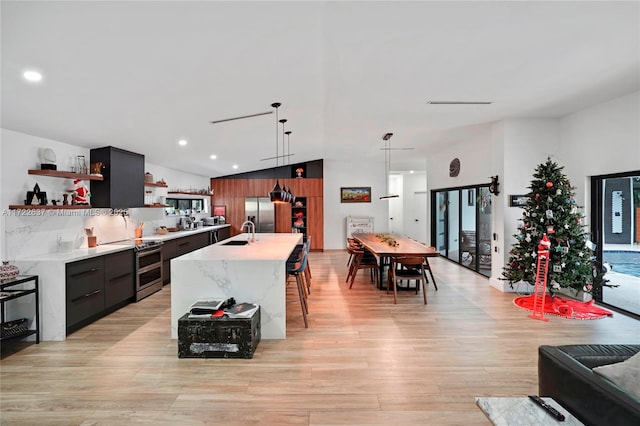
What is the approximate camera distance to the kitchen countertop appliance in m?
4.82

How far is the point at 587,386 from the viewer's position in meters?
1.47

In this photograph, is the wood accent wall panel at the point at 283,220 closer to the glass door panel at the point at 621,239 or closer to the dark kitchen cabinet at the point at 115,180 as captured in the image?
the dark kitchen cabinet at the point at 115,180

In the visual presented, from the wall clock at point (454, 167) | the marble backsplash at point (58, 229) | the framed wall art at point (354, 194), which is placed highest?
the wall clock at point (454, 167)

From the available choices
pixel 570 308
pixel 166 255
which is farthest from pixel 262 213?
pixel 570 308

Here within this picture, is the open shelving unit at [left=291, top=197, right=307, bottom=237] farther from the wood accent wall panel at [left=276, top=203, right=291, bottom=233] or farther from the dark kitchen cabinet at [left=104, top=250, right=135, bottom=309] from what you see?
the dark kitchen cabinet at [left=104, top=250, right=135, bottom=309]

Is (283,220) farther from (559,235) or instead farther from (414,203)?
(559,235)

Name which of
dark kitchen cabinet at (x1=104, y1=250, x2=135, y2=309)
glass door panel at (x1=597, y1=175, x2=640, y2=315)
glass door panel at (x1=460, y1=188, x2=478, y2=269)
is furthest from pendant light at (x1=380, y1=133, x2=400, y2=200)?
dark kitchen cabinet at (x1=104, y1=250, x2=135, y2=309)

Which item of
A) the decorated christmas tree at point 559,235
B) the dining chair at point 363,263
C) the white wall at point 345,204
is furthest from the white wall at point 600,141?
the white wall at point 345,204

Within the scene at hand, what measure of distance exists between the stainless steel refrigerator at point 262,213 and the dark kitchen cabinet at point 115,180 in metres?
4.48

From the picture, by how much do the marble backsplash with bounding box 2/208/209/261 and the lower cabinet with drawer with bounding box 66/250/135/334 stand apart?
548 mm

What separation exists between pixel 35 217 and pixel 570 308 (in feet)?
22.1

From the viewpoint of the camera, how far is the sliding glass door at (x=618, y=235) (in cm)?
421

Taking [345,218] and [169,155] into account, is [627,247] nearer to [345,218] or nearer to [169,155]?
[345,218]

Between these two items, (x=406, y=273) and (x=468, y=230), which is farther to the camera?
(x=468, y=230)
